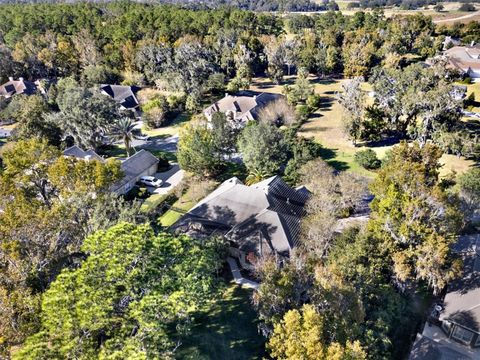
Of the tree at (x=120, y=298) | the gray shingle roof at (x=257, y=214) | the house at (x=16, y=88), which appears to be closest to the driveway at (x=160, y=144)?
the gray shingle roof at (x=257, y=214)

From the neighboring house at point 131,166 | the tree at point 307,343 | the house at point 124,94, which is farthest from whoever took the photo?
the house at point 124,94

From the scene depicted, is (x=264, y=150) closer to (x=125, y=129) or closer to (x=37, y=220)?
(x=125, y=129)

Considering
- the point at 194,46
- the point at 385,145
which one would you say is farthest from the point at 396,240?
the point at 194,46

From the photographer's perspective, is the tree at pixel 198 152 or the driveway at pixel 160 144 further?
the driveway at pixel 160 144

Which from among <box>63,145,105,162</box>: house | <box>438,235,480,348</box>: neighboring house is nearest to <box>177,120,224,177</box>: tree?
<box>63,145,105,162</box>: house

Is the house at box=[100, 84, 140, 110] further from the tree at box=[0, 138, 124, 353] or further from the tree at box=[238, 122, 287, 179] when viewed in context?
the tree at box=[0, 138, 124, 353]

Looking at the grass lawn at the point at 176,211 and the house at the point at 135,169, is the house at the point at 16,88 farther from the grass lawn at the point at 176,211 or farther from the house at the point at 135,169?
the grass lawn at the point at 176,211

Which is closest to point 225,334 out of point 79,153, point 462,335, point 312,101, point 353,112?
point 462,335
